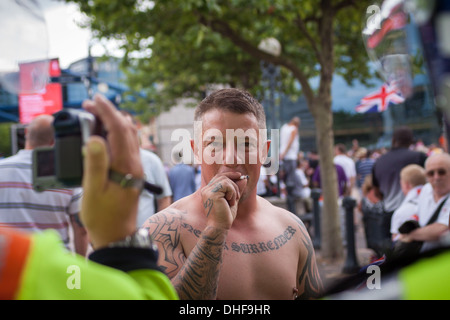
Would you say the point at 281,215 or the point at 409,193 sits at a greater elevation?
the point at 281,215

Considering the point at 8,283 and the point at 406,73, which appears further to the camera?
the point at 406,73

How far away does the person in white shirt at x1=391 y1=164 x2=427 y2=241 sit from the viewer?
4369 mm

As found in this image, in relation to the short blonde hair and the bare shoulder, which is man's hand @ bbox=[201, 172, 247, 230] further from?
the short blonde hair

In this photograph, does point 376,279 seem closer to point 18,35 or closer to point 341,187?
point 18,35

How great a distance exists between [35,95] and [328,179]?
6069mm

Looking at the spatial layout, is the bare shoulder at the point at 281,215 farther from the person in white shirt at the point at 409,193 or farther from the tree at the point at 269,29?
the tree at the point at 269,29

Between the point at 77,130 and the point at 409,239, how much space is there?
0.98 meters

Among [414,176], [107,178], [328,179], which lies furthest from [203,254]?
[328,179]

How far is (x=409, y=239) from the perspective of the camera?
1.29 meters

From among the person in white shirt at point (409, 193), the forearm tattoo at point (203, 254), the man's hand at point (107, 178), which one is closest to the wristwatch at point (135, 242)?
the man's hand at point (107, 178)

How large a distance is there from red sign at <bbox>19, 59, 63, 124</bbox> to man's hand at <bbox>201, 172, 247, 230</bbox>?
64cm

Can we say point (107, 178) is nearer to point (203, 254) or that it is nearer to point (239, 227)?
point (203, 254)

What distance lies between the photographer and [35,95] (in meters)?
1.46
